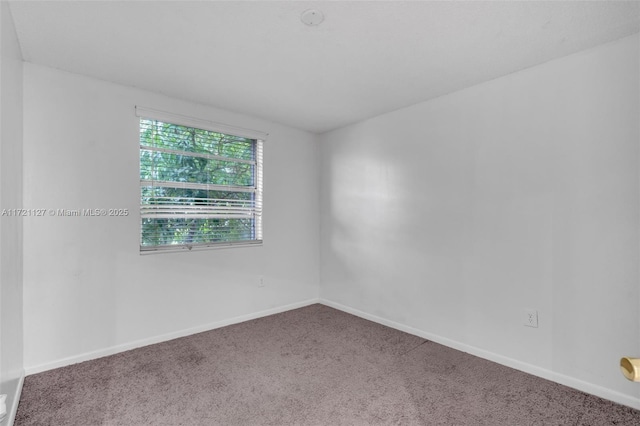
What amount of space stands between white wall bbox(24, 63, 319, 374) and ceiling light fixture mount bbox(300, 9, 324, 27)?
1754 mm

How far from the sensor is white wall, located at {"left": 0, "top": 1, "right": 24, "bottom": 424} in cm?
164

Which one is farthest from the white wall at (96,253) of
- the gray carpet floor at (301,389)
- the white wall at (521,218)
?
the white wall at (521,218)

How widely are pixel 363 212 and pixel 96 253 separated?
2.57 meters

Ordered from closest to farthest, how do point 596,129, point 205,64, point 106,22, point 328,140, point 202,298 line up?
point 106,22, point 596,129, point 205,64, point 202,298, point 328,140

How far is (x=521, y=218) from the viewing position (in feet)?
7.91

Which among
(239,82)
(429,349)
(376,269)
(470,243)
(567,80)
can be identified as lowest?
(429,349)

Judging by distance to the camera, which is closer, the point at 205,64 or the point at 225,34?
the point at 225,34

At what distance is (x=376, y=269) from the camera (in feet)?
11.5

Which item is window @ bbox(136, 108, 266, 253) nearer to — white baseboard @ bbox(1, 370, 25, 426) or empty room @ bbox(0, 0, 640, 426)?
empty room @ bbox(0, 0, 640, 426)

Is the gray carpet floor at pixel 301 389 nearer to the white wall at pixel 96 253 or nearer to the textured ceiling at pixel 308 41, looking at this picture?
the white wall at pixel 96 253

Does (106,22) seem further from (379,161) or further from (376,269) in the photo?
(376,269)

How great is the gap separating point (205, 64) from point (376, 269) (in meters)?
2.53

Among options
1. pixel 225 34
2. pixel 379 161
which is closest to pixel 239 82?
pixel 225 34

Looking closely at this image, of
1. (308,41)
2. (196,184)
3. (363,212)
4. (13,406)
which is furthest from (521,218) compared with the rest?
(13,406)
